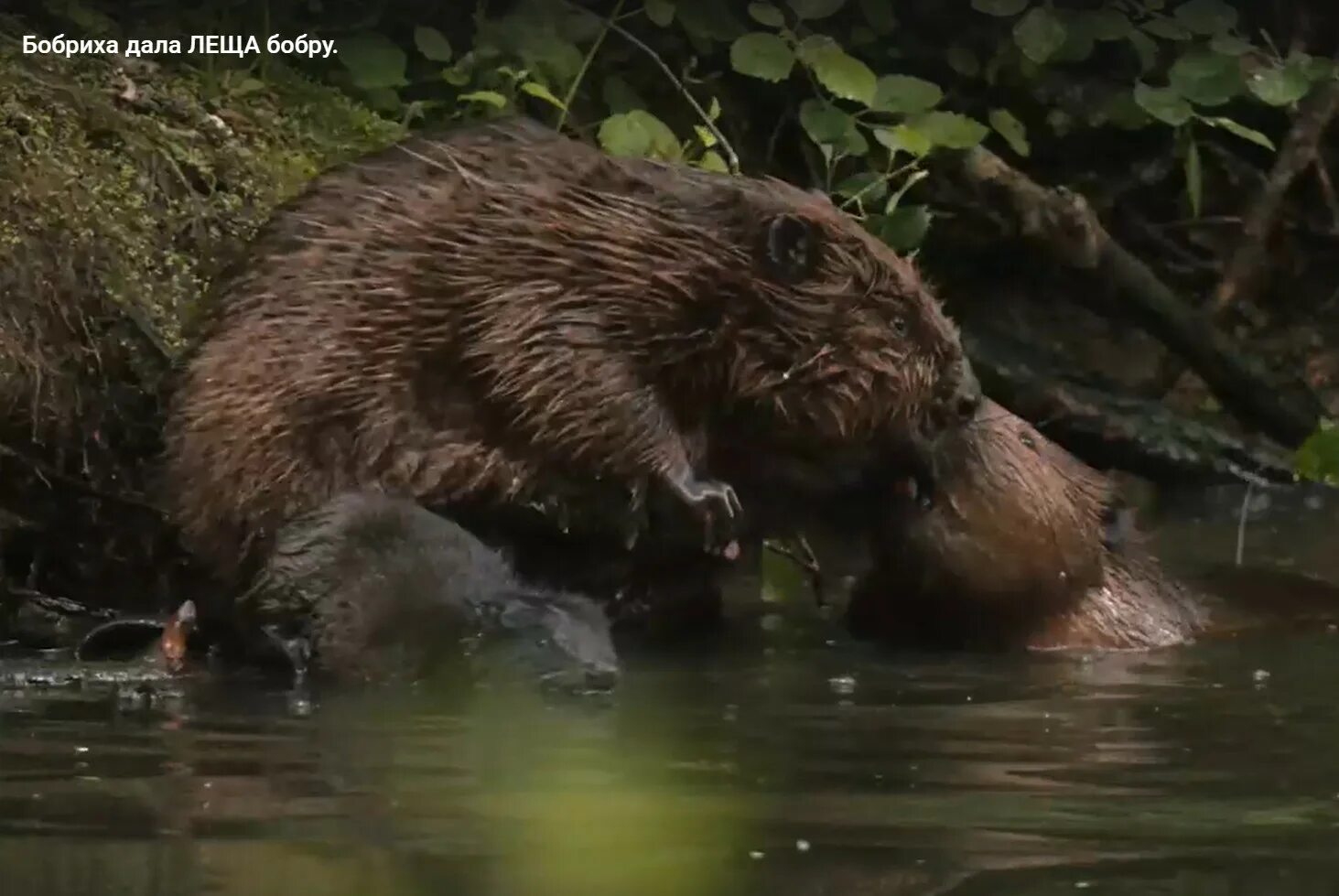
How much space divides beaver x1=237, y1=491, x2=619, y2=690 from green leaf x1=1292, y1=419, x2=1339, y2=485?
3.34 meters

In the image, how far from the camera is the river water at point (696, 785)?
211 cm

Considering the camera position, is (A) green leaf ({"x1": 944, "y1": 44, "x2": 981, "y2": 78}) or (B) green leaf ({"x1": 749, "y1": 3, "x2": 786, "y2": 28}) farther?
(A) green leaf ({"x1": 944, "y1": 44, "x2": 981, "y2": 78})

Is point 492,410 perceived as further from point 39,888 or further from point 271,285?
point 39,888

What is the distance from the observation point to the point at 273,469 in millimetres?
3760

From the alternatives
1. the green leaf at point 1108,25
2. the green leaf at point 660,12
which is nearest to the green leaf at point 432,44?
the green leaf at point 660,12

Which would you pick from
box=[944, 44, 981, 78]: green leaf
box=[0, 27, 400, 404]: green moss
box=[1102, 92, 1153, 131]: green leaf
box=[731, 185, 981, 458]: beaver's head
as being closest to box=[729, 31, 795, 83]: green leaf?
box=[944, 44, 981, 78]: green leaf

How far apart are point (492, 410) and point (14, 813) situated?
63.0 inches

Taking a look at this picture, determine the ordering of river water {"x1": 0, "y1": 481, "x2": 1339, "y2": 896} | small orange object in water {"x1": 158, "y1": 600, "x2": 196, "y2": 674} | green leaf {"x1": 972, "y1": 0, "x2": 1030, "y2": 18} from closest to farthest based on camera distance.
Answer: river water {"x1": 0, "y1": 481, "x2": 1339, "y2": 896} < small orange object in water {"x1": 158, "y1": 600, "x2": 196, "y2": 674} < green leaf {"x1": 972, "y1": 0, "x2": 1030, "y2": 18}

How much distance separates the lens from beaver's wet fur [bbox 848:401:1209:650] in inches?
172

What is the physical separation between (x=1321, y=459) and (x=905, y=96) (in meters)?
1.53

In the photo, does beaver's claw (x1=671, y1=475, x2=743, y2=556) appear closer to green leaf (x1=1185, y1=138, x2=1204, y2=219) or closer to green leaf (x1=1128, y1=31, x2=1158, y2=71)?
green leaf (x1=1185, y1=138, x2=1204, y2=219)

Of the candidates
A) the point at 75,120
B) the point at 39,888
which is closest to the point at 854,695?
the point at 39,888

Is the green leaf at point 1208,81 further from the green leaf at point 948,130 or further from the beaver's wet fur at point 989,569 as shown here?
the beaver's wet fur at point 989,569

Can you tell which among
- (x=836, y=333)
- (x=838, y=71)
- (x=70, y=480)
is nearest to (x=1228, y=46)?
(x=838, y=71)
